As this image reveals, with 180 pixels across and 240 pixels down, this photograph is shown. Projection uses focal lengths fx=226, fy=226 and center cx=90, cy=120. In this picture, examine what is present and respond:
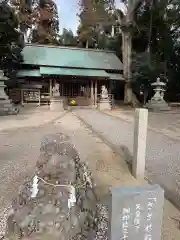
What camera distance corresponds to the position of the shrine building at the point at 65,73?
18341mm

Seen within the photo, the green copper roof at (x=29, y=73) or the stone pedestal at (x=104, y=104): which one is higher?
the green copper roof at (x=29, y=73)

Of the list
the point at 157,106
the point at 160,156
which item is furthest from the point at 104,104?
the point at 160,156

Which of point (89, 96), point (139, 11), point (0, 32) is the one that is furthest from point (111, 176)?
point (139, 11)

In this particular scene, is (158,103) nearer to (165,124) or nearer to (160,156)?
(165,124)

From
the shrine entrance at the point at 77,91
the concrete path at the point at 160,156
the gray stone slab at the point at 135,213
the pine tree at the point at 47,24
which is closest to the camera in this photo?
the gray stone slab at the point at 135,213

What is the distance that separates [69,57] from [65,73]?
12.8ft

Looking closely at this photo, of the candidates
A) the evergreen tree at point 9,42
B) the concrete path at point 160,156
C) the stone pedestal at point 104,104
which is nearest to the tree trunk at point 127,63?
the stone pedestal at point 104,104

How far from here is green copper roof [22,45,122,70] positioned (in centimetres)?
1986

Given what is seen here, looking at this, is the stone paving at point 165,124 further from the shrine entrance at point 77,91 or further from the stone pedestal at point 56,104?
the shrine entrance at point 77,91

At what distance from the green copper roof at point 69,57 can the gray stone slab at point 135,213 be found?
1875 centimetres

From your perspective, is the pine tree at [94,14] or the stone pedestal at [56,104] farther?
the pine tree at [94,14]

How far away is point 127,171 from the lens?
167 inches

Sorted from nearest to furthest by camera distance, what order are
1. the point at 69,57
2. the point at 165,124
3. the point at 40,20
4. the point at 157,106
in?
the point at 165,124 → the point at 157,106 → the point at 69,57 → the point at 40,20

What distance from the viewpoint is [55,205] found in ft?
5.58
